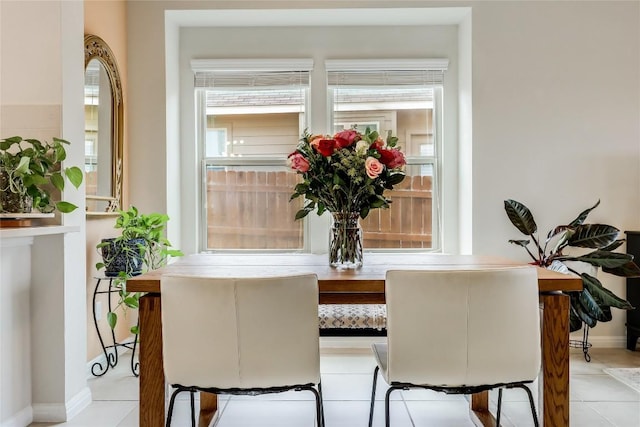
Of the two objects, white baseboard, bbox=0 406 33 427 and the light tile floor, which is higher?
white baseboard, bbox=0 406 33 427

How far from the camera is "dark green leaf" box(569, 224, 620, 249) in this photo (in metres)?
2.57

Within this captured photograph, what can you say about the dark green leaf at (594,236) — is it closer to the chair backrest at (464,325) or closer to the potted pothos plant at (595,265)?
the potted pothos plant at (595,265)

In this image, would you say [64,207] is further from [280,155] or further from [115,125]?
[280,155]

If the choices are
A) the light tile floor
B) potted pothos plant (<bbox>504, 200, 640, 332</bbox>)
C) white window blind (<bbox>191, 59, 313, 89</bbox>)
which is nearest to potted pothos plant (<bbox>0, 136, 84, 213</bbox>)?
the light tile floor

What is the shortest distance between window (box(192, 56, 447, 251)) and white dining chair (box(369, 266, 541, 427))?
2.13 meters

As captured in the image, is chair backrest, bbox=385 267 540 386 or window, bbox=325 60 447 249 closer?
chair backrest, bbox=385 267 540 386

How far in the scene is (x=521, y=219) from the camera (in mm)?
2816

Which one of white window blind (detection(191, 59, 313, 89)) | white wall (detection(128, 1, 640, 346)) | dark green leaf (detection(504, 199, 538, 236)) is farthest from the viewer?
white window blind (detection(191, 59, 313, 89))

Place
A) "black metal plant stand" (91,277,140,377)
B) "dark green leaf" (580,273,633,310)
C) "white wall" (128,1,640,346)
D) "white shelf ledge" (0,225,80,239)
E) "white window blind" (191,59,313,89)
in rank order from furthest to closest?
"white window blind" (191,59,313,89) → "white wall" (128,1,640,346) → "black metal plant stand" (91,277,140,377) → "dark green leaf" (580,273,633,310) → "white shelf ledge" (0,225,80,239)

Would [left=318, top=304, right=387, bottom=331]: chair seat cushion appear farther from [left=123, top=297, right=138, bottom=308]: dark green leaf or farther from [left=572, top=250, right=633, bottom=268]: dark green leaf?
[left=572, top=250, right=633, bottom=268]: dark green leaf

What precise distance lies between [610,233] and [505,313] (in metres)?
1.59

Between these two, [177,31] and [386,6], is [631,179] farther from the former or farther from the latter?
[177,31]

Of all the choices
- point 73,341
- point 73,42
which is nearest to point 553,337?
point 73,341

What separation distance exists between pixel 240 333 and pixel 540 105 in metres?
2.87
